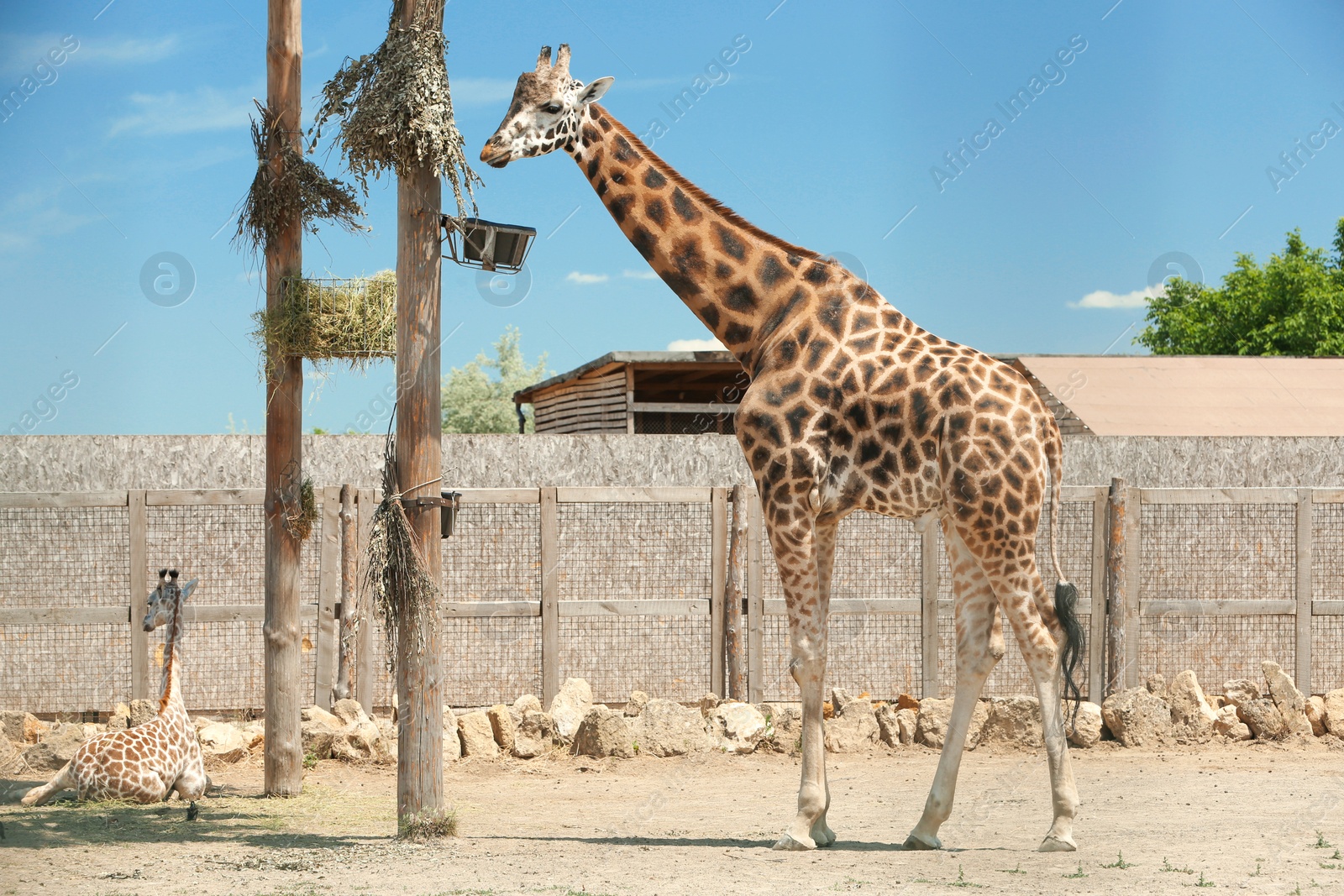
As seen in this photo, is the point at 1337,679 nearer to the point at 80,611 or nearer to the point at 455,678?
the point at 455,678

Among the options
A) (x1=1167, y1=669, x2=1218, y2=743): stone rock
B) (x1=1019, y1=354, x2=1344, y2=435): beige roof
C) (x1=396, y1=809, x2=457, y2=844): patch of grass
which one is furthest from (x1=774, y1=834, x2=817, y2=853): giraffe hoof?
(x1=1019, y1=354, x2=1344, y2=435): beige roof

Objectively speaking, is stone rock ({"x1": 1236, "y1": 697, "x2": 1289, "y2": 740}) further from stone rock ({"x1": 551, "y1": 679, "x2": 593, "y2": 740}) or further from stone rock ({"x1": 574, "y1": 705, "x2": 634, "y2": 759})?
stone rock ({"x1": 551, "y1": 679, "x2": 593, "y2": 740})

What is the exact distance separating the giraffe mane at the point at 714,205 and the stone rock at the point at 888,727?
454 cm

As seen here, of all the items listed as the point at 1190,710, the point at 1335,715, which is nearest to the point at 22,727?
the point at 1190,710

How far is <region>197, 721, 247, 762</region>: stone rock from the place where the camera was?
29.2 feet

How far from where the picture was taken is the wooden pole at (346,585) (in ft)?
31.9

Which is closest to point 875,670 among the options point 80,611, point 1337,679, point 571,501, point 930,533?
point 930,533

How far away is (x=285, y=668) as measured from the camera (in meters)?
7.72

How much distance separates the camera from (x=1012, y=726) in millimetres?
9453

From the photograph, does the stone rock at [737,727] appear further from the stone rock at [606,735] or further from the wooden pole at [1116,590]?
the wooden pole at [1116,590]

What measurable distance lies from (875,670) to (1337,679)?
4.09 metres

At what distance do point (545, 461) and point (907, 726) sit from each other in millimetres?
4086

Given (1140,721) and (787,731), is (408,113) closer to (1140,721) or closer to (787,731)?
(787,731)

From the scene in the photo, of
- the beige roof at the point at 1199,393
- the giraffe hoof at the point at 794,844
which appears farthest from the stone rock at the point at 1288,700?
the giraffe hoof at the point at 794,844
